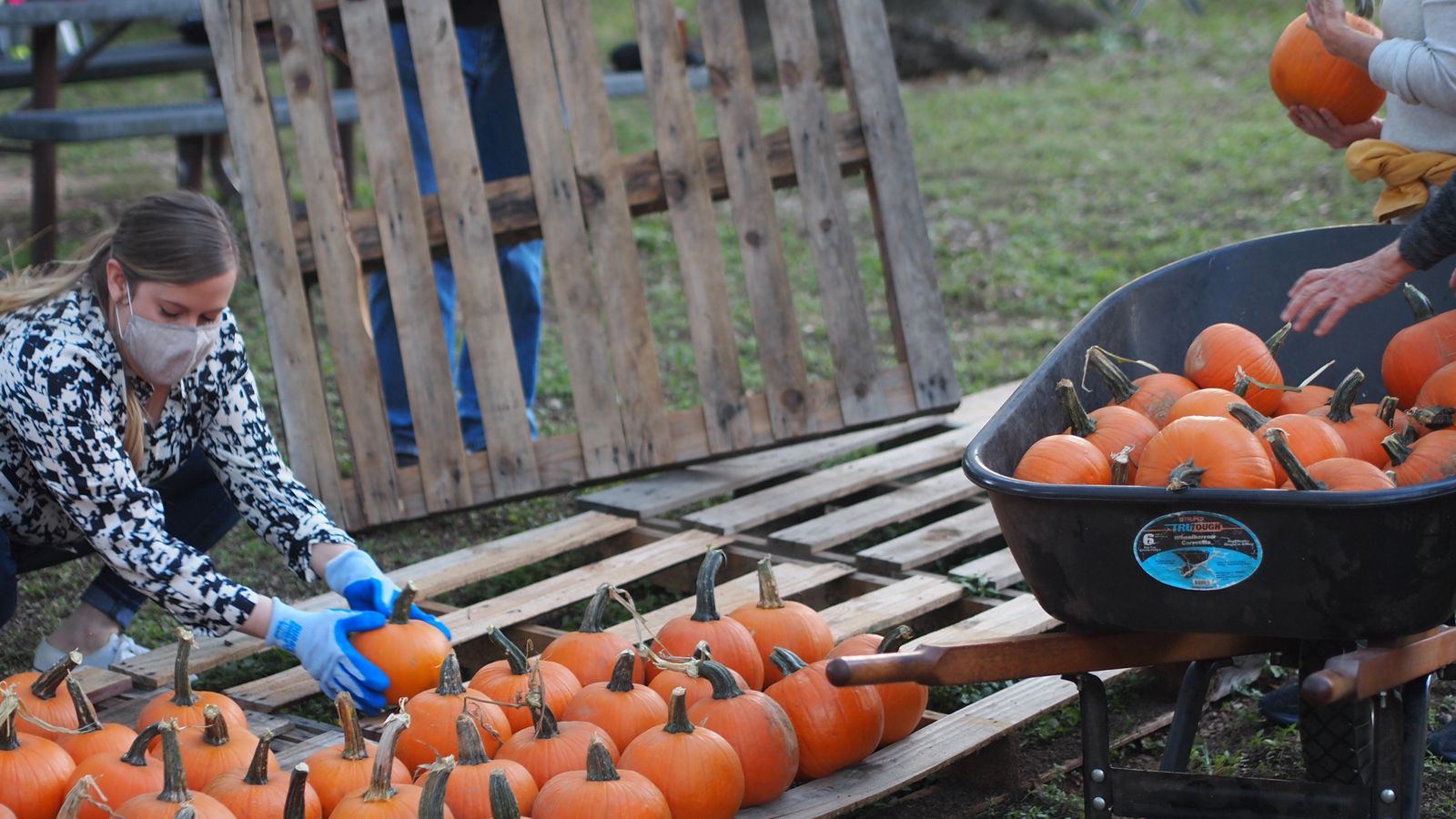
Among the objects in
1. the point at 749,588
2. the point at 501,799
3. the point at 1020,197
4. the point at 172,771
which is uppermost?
the point at 1020,197

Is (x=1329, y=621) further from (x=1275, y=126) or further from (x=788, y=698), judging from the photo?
(x=1275, y=126)

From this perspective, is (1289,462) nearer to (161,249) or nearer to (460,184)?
(161,249)

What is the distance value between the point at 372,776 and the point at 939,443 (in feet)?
8.58

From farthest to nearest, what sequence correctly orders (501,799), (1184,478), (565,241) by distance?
(565,241)
(501,799)
(1184,478)

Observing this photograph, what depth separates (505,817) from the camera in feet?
6.79

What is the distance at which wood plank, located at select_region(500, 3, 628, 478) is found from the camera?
399 cm

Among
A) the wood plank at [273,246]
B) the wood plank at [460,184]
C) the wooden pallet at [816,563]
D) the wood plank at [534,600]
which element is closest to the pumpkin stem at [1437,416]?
the wooden pallet at [816,563]

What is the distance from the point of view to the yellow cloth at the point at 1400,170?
280 centimetres

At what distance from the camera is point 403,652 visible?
9.14ft

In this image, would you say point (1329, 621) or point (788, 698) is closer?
point (1329, 621)

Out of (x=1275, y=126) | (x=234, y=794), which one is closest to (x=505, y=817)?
(x=234, y=794)

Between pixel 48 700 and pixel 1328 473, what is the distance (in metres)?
2.13

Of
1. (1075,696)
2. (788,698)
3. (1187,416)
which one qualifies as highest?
(1187,416)

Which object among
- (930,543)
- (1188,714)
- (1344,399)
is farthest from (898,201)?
(1188,714)
